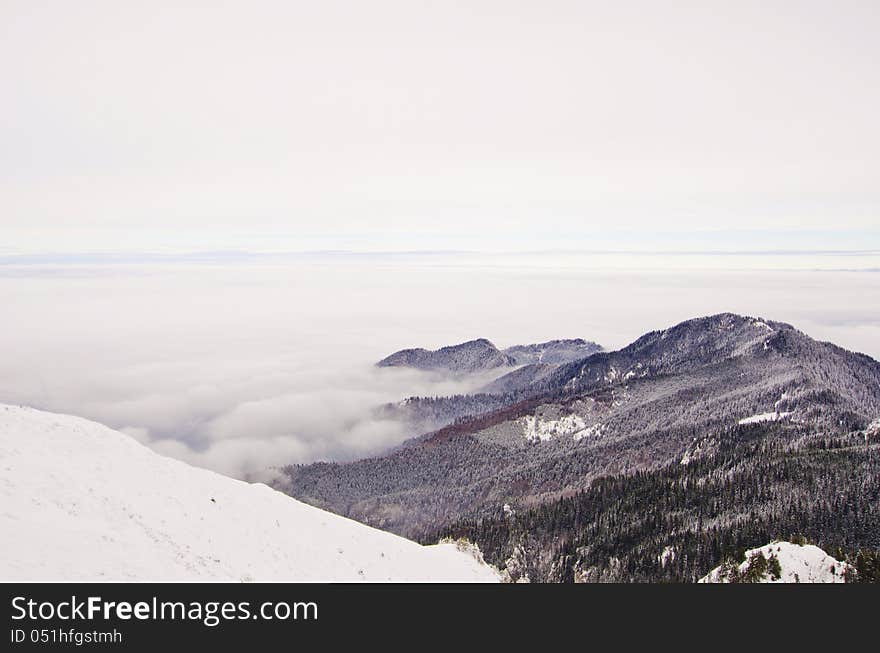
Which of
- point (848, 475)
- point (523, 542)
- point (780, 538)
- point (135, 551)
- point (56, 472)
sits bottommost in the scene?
point (523, 542)

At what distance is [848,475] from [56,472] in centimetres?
18625

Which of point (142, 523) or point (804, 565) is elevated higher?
point (142, 523)

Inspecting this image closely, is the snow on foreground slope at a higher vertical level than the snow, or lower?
higher

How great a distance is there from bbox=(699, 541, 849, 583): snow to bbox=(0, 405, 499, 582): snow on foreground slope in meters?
68.6

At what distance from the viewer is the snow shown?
88.2 metres

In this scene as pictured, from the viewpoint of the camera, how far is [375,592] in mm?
29297

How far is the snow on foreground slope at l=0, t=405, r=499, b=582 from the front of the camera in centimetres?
3067

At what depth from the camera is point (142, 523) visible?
39.3 meters

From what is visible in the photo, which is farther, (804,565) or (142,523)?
(804,565)

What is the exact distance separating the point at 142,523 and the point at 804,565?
107m

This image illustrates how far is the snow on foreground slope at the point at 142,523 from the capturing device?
30.7m

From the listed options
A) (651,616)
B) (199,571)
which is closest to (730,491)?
(651,616)

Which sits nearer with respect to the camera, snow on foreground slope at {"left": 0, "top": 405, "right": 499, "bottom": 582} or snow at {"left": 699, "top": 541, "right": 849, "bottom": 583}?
snow on foreground slope at {"left": 0, "top": 405, "right": 499, "bottom": 582}

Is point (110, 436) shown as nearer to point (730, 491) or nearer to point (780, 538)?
point (780, 538)
